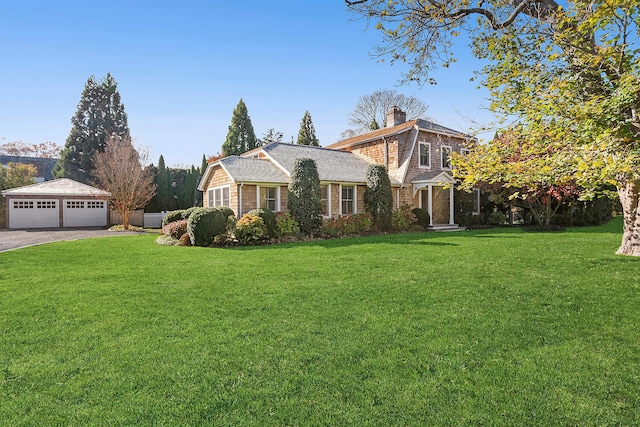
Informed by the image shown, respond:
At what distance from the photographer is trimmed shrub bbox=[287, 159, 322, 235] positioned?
15.4 m

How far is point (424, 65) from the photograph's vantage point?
25.3ft

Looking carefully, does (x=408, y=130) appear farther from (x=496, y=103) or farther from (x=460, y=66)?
(x=496, y=103)

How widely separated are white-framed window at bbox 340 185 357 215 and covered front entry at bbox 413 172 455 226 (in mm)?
4079

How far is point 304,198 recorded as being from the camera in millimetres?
15367

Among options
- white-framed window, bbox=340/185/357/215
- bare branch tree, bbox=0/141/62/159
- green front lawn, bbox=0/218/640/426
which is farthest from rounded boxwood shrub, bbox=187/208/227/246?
bare branch tree, bbox=0/141/62/159

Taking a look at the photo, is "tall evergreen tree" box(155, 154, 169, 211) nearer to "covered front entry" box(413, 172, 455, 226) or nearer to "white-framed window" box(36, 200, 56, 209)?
"white-framed window" box(36, 200, 56, 209)

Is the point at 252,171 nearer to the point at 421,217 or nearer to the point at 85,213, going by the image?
the point at 421,217

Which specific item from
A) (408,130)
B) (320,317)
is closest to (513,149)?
(320,317)

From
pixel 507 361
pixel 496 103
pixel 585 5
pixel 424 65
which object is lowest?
pixel 507 361

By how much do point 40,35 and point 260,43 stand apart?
6446 millimetres

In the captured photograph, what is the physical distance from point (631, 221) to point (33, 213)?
107ft

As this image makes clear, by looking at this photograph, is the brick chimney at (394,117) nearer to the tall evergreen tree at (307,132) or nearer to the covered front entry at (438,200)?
the covered front entry at (438,200)

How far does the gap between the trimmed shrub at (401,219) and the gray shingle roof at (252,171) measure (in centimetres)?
591

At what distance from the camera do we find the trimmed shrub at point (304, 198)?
15.4 meters
